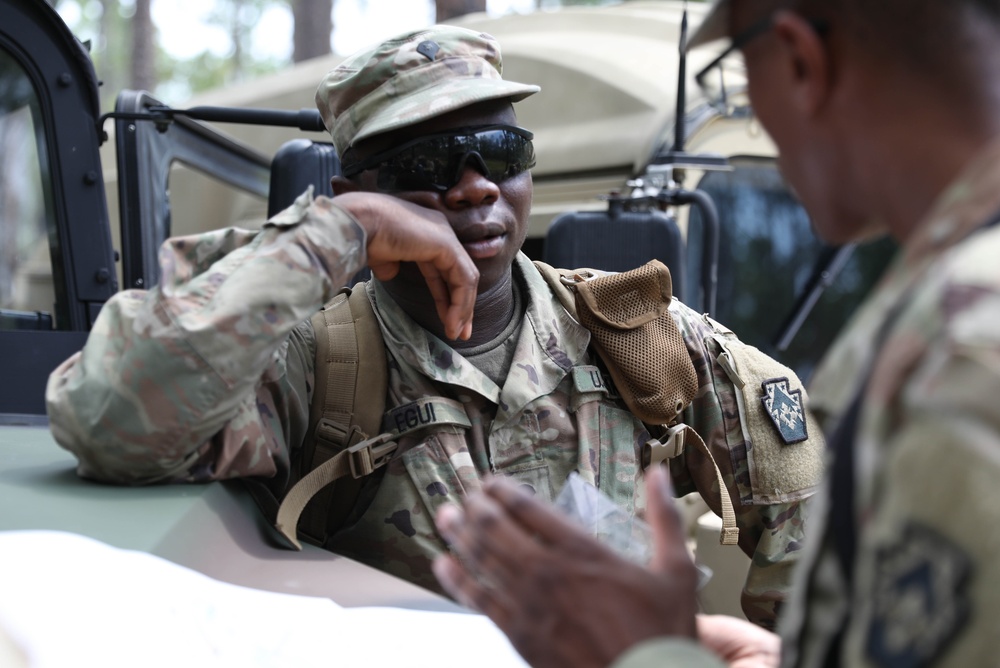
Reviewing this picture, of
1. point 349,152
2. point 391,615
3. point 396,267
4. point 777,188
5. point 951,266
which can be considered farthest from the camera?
point 777,188

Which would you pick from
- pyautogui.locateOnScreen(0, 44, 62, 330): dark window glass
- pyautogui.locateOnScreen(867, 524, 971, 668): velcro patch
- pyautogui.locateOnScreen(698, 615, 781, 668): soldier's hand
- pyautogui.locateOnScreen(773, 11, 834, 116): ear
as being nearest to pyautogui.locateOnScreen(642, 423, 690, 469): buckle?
pyautogui.locateOnScreen(698, 615, 781, 668): soldier's hand

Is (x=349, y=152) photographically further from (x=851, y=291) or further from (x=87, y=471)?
(x=851, y=291)

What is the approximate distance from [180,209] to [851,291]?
3588 millimetres

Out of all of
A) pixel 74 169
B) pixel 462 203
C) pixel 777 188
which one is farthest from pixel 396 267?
pixel 777 188

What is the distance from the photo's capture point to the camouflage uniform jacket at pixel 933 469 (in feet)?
2.49

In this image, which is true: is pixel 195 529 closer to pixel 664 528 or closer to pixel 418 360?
pixel 418 360

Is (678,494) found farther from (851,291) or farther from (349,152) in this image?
(851,291)

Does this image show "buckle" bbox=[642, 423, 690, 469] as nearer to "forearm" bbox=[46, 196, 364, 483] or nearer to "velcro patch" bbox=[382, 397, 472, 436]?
"velcro patch" bbox=[382, 397, 472, 436]

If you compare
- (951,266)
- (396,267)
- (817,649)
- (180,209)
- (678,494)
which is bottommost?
(180,209)

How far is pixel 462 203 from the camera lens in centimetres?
222

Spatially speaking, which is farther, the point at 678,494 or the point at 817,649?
the point at 678,494

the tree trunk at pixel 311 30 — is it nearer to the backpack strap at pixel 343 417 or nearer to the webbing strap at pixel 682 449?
the backpack strap at pixel 343 417

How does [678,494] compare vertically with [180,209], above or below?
above

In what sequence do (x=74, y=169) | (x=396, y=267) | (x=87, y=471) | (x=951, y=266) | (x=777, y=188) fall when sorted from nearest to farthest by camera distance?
(x=951, y=266) → (x=87, y=471) → (x=396, y=267) → (x=74, y=169) → (x=777, y=188)
